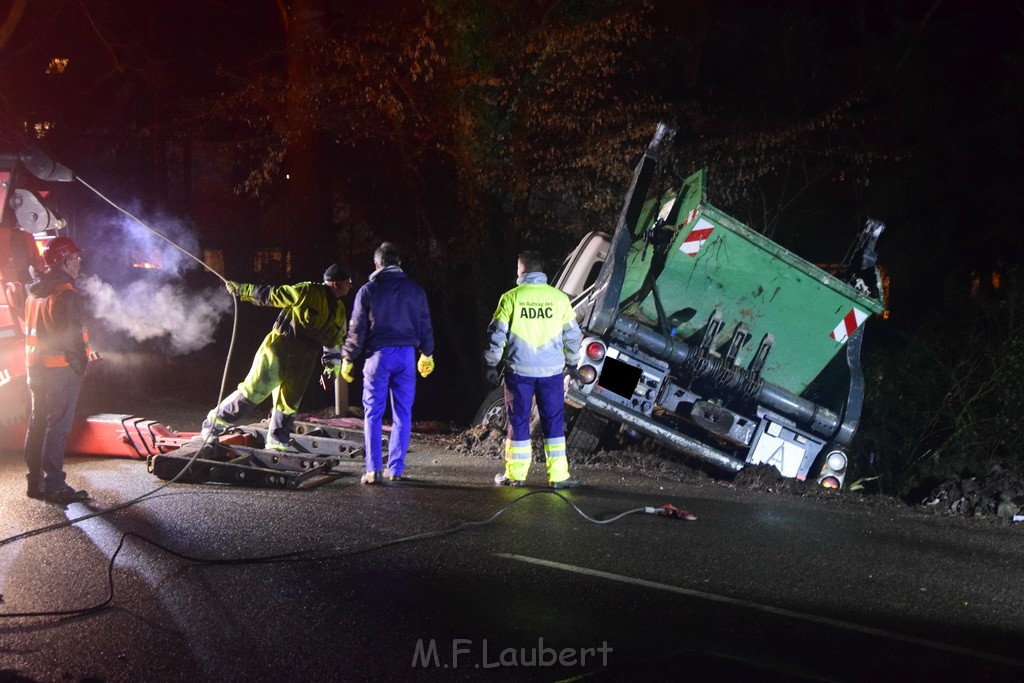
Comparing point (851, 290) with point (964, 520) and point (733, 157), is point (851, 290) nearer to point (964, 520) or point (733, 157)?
point (964, 520)

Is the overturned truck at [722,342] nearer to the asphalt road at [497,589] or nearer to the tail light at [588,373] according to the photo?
the tail light at [588,373]

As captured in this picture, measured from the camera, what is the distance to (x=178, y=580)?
15.2 feet

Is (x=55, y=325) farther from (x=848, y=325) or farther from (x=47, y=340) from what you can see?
(x=848, y=325)

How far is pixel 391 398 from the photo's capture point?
7043 mm

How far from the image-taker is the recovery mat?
6.61 meters

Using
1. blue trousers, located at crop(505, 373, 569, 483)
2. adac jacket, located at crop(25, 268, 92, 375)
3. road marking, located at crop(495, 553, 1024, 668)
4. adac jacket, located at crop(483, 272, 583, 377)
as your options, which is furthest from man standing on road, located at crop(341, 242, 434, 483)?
road marking, located at crop(495, 553, 1024, 668)

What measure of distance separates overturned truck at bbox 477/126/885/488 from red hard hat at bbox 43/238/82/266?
12.7 ft

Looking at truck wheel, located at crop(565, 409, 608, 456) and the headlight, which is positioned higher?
the headlight

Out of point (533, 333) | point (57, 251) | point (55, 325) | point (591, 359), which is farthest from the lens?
point (591, 359)

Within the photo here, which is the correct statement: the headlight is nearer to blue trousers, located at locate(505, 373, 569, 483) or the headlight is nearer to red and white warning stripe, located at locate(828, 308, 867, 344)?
red and white warning stripe, located at locate(828, 308, 867, 344)

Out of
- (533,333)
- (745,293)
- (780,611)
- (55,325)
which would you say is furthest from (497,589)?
(745,293)

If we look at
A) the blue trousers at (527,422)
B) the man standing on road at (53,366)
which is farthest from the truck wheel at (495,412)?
the man standing on road at (53,366)

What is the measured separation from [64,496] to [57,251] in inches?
65.2

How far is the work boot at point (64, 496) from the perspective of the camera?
20.3 feet
